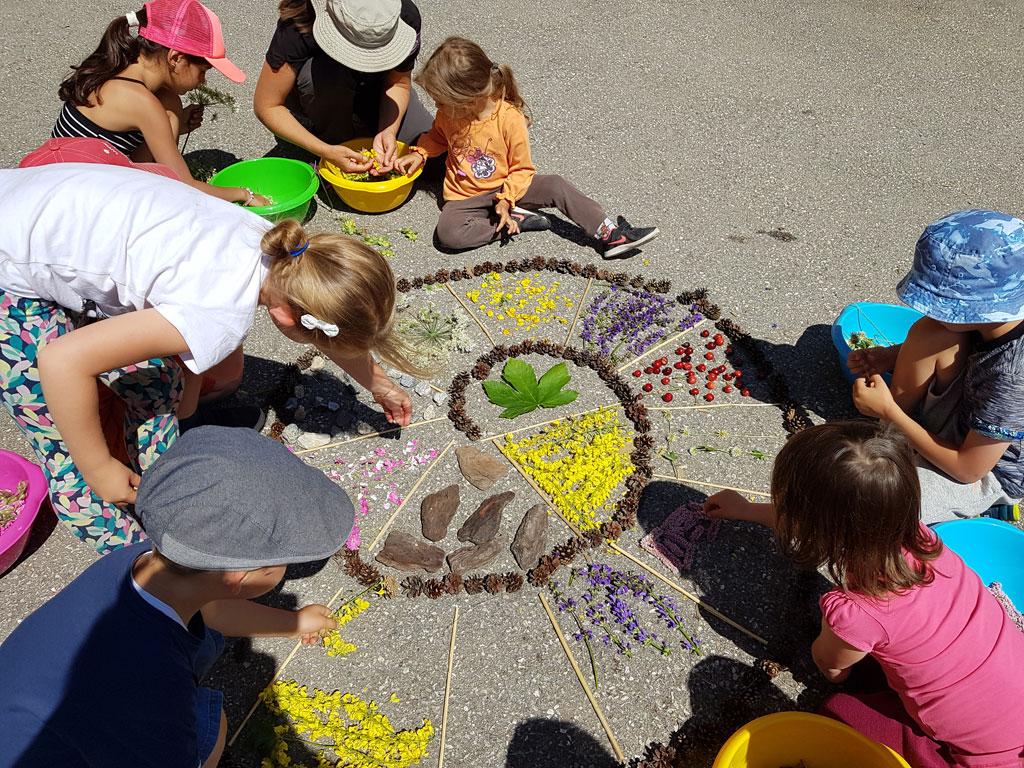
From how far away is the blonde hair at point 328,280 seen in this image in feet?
7.47

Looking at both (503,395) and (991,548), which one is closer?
(991,548)

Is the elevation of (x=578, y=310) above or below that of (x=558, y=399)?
above

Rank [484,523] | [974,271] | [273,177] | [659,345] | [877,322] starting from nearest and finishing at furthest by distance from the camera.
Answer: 1. [974,271]
2. [484,523]
3. [877,322]
4. [659,345]
5. [273,177]

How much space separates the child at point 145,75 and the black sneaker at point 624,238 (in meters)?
2.14

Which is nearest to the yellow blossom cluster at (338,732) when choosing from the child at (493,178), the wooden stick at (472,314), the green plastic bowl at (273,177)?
the wooden stick at (472,314)

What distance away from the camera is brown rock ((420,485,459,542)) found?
3008mm

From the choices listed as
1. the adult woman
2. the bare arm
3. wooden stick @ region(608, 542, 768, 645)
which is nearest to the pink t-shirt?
wooden stick @ region(608, 542, 768, 645)

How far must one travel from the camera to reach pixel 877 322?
362 cm

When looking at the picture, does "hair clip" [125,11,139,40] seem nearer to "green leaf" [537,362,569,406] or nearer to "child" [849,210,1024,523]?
"green leaf" [537,362,569,406]

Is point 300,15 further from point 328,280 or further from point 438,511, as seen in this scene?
point 438,511

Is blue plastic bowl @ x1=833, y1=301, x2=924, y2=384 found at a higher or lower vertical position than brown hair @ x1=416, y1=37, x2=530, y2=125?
lower

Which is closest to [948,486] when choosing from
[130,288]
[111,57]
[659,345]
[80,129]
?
[659,345]

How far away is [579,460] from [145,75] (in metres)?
2.79

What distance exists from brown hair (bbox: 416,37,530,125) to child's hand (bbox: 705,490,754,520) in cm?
256
